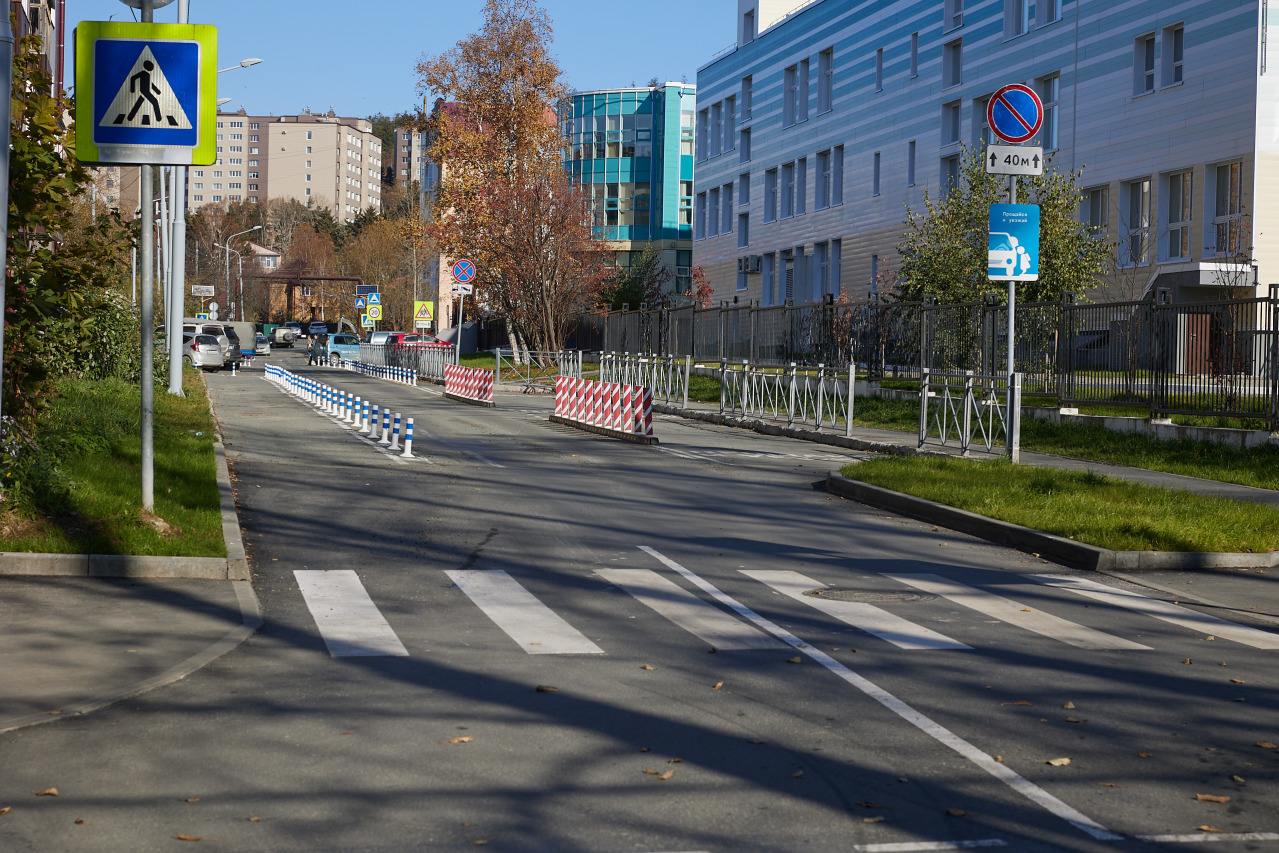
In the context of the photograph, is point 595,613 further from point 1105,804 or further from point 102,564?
point 1105,804

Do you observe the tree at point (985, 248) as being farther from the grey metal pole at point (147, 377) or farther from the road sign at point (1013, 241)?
the grey metal pole at point (147, 377)

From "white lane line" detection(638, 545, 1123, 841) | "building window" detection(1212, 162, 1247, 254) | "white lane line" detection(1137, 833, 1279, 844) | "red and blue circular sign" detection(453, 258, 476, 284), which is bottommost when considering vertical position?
"white lane line" detection(1137, 833, 1279, 844)

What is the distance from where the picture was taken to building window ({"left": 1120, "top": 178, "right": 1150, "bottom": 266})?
37844 millimetres

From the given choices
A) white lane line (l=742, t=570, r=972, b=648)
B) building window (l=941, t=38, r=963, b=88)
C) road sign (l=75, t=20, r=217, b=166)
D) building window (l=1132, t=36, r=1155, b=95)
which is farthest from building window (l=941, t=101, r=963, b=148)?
road sign (l=75, t=20, r=217, b=166)

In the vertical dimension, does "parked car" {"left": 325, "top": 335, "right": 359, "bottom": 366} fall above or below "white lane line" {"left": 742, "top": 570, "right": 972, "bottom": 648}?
above

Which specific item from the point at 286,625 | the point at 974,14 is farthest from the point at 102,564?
the point at 974,14

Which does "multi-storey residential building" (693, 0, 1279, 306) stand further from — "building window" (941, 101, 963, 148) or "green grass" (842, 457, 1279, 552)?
"green grass" (842, 457, 1279, 552)

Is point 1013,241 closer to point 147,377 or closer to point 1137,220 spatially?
point 147,377

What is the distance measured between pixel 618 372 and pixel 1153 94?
1655cm

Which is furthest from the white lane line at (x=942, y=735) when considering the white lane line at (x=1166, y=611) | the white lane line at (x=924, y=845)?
the white lane line at (x=1166, y=611)

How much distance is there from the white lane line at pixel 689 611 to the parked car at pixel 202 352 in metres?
46.4

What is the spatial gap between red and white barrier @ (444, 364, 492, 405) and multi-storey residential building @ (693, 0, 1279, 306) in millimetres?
17538

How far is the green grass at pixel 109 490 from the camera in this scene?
1002 centimetres

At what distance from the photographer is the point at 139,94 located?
10.7m
